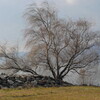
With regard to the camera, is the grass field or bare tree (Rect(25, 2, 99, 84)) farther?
bare tree (Rect(25, 2, 99, 84))

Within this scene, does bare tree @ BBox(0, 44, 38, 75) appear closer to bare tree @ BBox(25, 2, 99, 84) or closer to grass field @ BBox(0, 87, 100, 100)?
bare tree @ BBox(25, 2, 99, 84)

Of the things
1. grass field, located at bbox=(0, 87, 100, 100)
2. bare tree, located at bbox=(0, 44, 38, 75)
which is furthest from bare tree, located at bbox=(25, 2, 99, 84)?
grass field, located at bbox=(0, 87, 100, 100)

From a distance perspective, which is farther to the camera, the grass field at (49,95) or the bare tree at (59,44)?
the bare tree at (59,44)

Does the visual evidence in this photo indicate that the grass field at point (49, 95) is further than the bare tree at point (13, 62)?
No

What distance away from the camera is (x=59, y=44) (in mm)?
29531

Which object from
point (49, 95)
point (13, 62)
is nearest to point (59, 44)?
point (13, 62)

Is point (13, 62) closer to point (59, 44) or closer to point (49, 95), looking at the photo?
point (59, 44)

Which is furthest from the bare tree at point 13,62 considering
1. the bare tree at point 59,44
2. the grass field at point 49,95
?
the grass field at point 49,95

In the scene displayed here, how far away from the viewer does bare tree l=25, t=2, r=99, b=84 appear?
29.0m

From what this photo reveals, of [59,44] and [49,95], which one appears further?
[59,44]

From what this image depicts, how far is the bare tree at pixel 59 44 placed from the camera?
1141 inches

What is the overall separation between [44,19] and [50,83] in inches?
264

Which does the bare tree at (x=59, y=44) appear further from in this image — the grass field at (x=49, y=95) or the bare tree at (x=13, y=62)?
the grass field at (x=49, y=95)

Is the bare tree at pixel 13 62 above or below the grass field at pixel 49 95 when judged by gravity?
above
